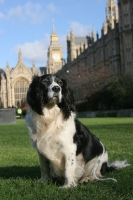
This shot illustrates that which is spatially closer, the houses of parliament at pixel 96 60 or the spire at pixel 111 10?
the houses of parliament at pixel 96 60

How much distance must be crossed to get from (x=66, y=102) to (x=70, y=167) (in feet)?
2.62

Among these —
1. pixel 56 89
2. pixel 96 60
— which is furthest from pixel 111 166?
pixel 96 60

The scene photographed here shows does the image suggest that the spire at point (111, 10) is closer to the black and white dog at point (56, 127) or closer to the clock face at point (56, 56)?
the clock face at point (56, 56)

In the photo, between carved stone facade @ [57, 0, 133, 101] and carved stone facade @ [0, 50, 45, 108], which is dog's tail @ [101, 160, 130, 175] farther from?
carved stone facade @ [0, 50, 45, 108]

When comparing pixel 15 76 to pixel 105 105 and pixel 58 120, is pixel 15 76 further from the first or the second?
pixel 58 120

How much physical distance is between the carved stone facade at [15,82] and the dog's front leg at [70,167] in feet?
358

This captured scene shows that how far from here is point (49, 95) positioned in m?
4.38

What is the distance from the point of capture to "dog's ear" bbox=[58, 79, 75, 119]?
4.51 meters

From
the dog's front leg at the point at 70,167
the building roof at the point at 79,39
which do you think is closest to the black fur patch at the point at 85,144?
the dog's front leg at the point at 70,167

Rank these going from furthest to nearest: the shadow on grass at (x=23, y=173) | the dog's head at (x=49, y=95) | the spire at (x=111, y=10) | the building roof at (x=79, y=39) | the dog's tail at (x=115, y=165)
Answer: the building roof at (x=79, y=39), the spire at (x=111, y=10), the dog's tail at (x=115, y=165), the shadow on grass at (x=23, y=173), the dog's head at (x=49, y=95)

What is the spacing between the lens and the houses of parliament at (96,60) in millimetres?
60844

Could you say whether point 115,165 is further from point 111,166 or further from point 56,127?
point 56,127

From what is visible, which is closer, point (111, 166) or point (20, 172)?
point (111, 166)

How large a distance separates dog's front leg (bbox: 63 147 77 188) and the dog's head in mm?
441
